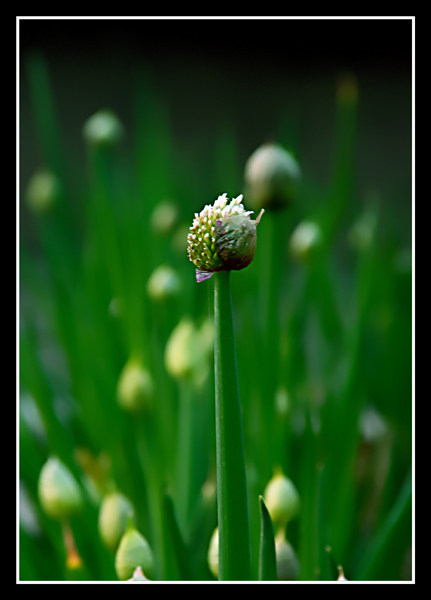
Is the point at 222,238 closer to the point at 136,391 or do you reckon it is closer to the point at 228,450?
the point at 228,450

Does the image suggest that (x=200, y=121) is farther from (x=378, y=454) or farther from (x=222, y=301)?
(x=222, y=301)

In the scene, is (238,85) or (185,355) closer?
(185,355)

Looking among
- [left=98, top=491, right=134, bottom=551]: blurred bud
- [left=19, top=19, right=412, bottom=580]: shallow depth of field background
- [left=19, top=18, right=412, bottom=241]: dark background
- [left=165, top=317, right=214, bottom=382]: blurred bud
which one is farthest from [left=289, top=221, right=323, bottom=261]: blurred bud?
[left=19, top=18, right=412, bottom=241]: dark background

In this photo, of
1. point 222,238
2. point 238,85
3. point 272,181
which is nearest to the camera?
point 222,238

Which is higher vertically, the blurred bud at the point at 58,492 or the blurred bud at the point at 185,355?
the blurred bud at the point at 185,355

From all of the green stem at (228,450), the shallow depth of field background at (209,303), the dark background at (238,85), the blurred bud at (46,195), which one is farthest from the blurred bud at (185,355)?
the dark background at (238,85)

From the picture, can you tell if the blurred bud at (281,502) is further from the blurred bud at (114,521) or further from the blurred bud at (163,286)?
the blurred bud at (163,286)

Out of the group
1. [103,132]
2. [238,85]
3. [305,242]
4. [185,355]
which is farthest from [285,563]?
[238,85]

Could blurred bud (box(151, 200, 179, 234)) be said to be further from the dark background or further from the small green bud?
the dark background
